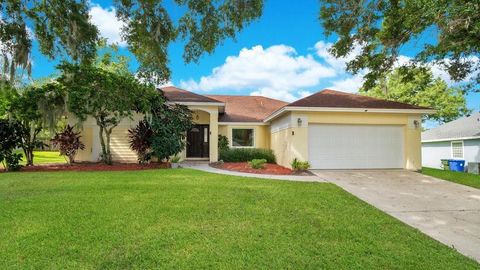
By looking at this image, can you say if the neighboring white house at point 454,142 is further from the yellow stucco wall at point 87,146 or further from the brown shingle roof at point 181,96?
the yellow stucco wall at point 87,146

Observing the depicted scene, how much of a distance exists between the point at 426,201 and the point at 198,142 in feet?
40.2

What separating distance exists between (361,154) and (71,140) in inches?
519

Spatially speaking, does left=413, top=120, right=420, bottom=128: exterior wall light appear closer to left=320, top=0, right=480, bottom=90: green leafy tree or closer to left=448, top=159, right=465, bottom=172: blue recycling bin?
left=320, top=0, right=480, bottom=90: green leafy tree

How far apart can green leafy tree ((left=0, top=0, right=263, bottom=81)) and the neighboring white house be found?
61.8 ft

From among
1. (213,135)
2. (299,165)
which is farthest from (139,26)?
(213,135)

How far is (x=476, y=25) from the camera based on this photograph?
7172mm

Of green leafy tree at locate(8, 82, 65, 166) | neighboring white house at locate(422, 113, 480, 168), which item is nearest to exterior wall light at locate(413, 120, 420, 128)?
neighboring white house at locate(422, 113, 480, 168)

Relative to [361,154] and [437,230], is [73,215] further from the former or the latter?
[361,154]

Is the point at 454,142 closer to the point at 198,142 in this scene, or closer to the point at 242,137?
Result: the point at 242,137

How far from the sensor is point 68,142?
46.3 ft

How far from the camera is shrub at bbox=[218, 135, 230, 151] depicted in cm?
1787

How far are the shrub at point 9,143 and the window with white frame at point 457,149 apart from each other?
25447 mm

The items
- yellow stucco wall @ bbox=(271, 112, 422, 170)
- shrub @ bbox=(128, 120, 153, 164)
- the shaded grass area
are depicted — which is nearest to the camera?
yellow stucco wall @ bbox=(271, 112, 422, 170)

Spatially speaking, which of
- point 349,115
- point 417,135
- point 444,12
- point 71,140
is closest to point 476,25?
point 444,12
